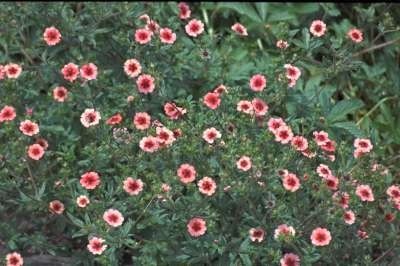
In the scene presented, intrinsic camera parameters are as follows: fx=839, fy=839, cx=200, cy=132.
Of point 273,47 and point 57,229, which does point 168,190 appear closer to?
point 57,229

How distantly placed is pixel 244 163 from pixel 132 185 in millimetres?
392

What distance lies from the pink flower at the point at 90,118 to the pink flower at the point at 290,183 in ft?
2.28

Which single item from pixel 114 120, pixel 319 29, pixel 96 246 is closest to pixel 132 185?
pixel 96 246

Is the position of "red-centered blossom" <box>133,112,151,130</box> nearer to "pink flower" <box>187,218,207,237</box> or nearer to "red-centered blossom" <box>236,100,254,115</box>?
"red-centered blossom" <box>236,100,254,115</box>

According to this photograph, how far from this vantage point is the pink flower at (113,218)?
2735 mm

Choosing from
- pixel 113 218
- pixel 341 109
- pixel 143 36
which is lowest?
pixel 341 109

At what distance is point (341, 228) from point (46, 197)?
→ 1.05m

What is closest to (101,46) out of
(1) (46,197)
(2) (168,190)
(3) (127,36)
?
(3) (127,36)

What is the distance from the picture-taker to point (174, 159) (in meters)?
2.84

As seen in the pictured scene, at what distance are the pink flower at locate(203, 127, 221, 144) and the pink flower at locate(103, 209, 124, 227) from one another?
387 millimetres

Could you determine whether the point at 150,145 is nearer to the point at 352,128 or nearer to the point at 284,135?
the point at 284,135

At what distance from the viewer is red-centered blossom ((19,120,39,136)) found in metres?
2.98

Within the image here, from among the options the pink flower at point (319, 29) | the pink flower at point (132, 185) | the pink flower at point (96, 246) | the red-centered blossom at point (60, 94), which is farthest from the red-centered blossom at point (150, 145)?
the pink flower at point (319, 29)

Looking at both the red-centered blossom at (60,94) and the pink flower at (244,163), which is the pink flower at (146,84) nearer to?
the red-centered blossom at (60,94)
